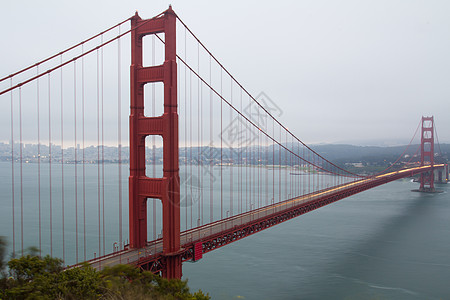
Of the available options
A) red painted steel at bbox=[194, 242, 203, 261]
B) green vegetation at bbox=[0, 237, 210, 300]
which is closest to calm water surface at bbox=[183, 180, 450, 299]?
red painted steel at bbox=[194, 242, 203, 261]

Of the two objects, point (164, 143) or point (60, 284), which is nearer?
point (60, 284)

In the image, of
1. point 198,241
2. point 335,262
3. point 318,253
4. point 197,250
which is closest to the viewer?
point 197,250

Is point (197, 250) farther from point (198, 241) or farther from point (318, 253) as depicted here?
point (318, 253)

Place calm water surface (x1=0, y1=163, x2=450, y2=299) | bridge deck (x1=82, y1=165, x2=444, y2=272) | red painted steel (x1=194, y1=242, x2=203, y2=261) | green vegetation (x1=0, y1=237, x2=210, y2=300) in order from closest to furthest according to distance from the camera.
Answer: green vegetation (x1=0, y1=237, x2=210, y2=300) → bridge deck (x1=82, y1=165, x2=444, y2=272) → red painted steel (x1=194, y1=242, x2=203, y2=261) → calm water surface (x1=0, y1=163, x2=450, y2=299)

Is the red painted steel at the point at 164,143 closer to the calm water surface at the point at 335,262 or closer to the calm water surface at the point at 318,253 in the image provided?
the calm water surface at the point at 318,253

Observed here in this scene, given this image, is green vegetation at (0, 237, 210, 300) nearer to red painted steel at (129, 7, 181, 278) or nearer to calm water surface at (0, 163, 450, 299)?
red painted steel at (129, 7, 181, 278)

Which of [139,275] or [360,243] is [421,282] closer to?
[360,243]

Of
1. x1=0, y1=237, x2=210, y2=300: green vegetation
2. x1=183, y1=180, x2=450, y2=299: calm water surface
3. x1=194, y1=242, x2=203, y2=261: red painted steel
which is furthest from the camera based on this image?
x1=183, y1=180, x2=450, y2=299: calm water surface

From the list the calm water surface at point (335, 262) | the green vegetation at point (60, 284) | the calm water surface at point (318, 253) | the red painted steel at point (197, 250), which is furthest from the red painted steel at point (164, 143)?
the calm water surface at point (335, 262)

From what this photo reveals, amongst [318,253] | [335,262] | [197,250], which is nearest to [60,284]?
[197,250]
